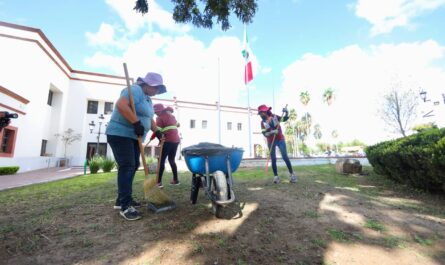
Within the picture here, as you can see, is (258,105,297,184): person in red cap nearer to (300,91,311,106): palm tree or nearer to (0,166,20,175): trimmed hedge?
(0,166,20,175): trimmed hedge

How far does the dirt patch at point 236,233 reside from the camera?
1934 millimetres

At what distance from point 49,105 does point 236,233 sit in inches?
930

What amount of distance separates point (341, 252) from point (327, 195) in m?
2.21

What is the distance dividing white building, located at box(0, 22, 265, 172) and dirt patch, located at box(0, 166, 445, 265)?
12837 mm

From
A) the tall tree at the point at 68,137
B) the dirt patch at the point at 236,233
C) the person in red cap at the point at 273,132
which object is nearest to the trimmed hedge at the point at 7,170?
the tall tree at the point at 68,137

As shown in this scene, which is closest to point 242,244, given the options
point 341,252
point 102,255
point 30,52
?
point 341,252

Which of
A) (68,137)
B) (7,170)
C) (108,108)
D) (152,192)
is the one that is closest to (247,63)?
(108,108)

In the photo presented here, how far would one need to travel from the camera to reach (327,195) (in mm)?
4062

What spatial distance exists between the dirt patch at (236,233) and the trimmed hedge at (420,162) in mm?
430

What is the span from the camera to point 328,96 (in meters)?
42.8

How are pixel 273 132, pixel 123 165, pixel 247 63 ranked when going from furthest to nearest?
pixel 247 63, pixel 273 132, pixel 123 165

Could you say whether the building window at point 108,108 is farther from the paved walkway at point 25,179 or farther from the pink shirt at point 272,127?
the pink shirt at point 272,127

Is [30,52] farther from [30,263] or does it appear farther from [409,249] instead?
[409,249]

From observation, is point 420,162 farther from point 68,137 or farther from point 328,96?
point 328,96
